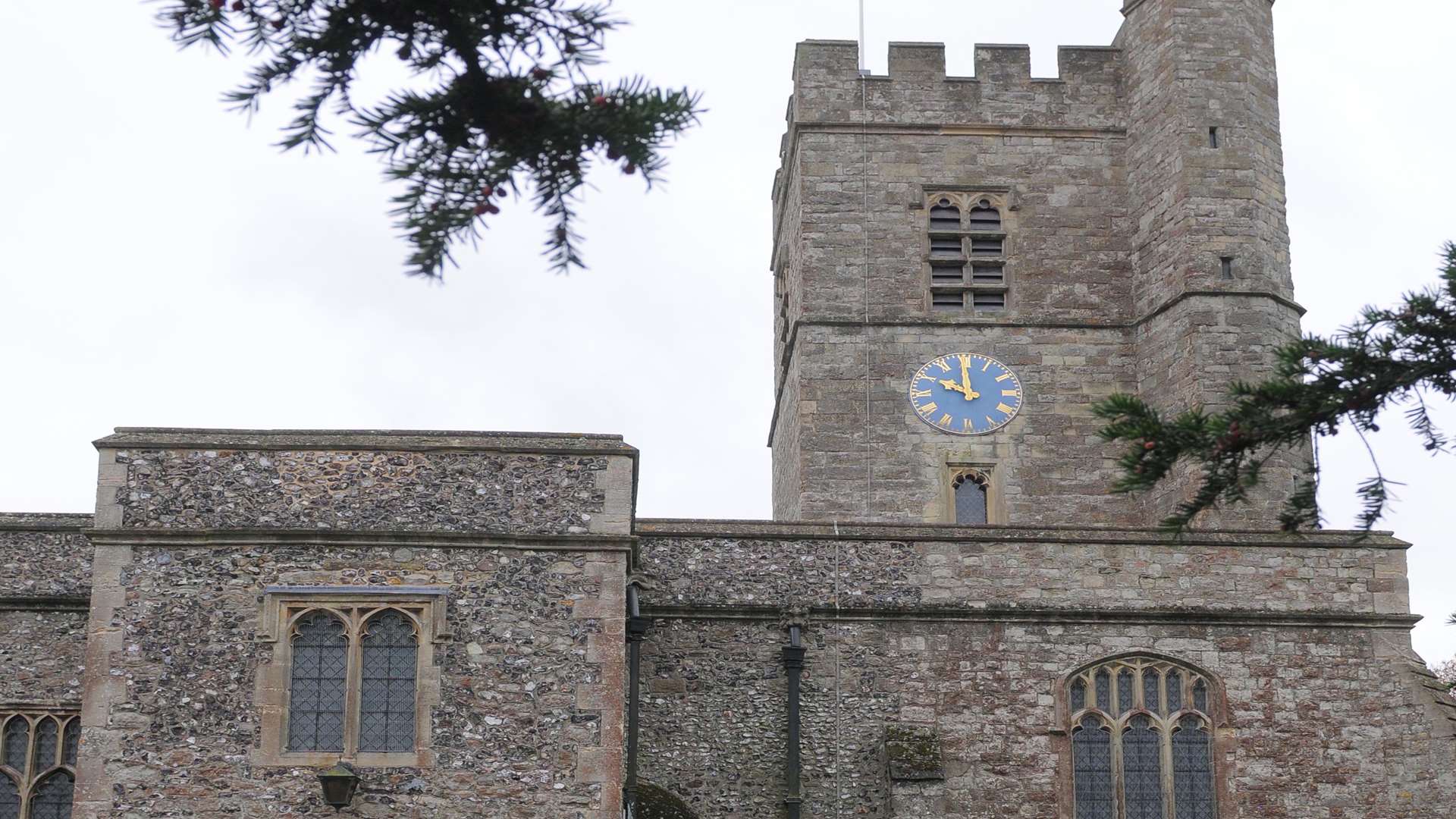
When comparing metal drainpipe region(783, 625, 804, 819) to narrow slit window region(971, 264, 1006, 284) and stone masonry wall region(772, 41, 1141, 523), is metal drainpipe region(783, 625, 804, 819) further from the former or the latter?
narrow slit window region(971, 264, 1006, 284)

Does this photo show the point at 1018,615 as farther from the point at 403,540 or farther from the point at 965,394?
the point at 965,394

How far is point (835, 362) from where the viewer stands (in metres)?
25.9

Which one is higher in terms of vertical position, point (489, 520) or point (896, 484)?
point (896, 484)

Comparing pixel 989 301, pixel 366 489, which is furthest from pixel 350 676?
pixel 989 301

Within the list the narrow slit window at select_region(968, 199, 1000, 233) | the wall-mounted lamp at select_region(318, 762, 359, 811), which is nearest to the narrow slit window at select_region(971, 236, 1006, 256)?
the narrow slit window at select_region(968, 199, 1000, 233)

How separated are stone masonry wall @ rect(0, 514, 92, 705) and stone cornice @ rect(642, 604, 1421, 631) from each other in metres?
5.29

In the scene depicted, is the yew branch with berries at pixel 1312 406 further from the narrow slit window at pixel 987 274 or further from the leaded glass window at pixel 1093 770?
the narrow slit window at pixel 987 274

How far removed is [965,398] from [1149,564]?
624cm

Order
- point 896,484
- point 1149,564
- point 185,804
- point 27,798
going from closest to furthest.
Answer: point 185,804
point 27,798
point 1149,564
point 896,484

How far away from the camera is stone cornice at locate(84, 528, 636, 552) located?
16828mm

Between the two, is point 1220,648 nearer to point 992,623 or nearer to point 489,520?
point 992,623

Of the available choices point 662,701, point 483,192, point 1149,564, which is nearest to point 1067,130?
point 1149,564

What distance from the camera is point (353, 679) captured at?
54.3 feet

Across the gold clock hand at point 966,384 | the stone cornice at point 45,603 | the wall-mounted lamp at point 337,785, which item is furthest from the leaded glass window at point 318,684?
the gold clock hand at point 966,384
